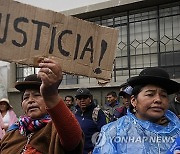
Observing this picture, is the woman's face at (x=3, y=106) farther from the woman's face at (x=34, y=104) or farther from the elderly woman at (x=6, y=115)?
the woman's face at (x=34, y=104)

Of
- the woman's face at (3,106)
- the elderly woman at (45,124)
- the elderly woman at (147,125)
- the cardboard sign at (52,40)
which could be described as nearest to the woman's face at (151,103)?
the elderly woman at (147,125)

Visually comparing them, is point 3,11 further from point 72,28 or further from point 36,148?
point 36,148

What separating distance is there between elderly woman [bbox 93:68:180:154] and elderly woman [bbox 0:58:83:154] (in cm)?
46

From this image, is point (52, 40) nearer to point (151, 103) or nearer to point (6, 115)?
point (151, 103)

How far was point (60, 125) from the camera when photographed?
6.31 feet

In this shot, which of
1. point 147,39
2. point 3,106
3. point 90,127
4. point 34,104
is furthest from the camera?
point 147,39

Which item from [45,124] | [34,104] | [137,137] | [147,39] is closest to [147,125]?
[137,137]

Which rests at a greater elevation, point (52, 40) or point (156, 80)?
point (52, 40)

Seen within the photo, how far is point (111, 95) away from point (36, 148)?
173 inches

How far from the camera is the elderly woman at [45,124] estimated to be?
1.78m

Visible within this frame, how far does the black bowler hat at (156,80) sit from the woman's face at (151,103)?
0.04 m

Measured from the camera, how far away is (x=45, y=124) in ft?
8.12

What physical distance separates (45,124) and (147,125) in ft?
2.44

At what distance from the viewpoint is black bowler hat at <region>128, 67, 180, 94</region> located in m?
2.57
